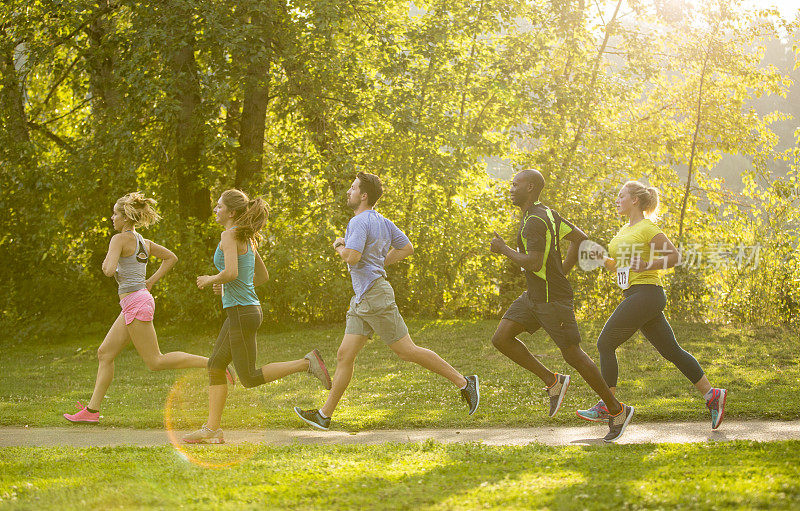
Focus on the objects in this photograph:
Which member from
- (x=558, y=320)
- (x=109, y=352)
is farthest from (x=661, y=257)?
(x=109, y=352)

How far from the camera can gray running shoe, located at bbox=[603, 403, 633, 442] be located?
6449 millimetres

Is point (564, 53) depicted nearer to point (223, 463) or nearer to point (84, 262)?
point (84, 262)

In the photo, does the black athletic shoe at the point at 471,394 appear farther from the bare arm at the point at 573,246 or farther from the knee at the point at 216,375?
the knee at the point at 216,375

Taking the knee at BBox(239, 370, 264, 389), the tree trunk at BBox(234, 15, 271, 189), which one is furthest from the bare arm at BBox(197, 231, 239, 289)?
the tree trunk at BBox(234, 15, 271, 189)

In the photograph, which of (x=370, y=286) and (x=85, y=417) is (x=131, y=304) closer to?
(x=85, y=417)

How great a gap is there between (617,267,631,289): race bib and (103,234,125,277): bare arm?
420 centimetres

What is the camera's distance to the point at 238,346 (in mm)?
6445

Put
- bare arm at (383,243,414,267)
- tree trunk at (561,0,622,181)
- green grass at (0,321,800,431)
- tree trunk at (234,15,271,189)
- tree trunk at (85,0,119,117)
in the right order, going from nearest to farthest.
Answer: bare arm at (383,243,414,267) → green grass at (0,321,800,431) → tree trunk at (85,0,119,117) → tree trunk at (234,15,271,189) → tree trunk at (561,0,622,181)

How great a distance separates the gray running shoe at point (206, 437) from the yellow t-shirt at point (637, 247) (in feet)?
11.3

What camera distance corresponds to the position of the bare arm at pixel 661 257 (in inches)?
253

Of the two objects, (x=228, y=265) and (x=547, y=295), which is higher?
(x=228, y=265)

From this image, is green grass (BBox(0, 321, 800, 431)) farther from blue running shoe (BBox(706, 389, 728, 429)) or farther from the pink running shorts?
the pink running shorts

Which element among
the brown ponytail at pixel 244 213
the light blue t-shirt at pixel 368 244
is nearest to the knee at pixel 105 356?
the brown ponytail at pixel 244 213

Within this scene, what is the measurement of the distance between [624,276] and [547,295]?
679mm
